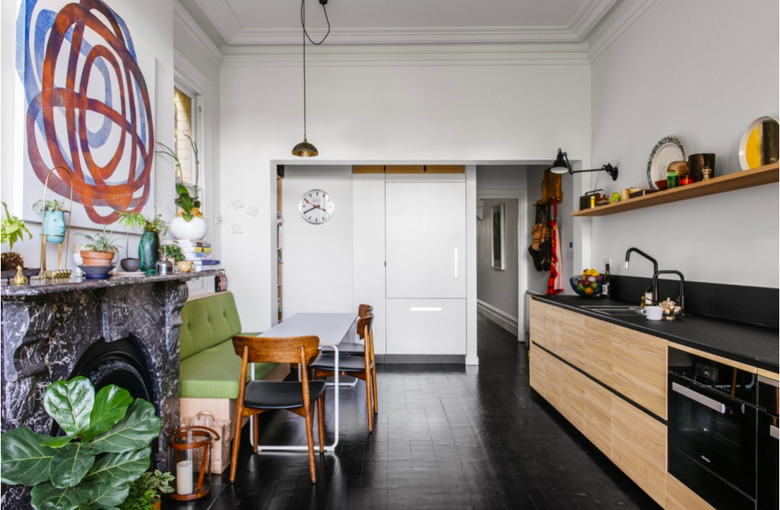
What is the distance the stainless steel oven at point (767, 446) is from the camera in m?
1.44

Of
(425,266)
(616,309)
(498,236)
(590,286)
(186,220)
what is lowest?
(616,309)

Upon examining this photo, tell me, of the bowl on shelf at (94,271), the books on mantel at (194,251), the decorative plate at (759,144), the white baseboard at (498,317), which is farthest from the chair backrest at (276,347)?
the white baseboard at (498,317)

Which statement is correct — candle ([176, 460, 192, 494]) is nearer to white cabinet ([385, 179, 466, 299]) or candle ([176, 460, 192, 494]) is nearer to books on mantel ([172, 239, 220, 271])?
books on mantel ([172, 239, 220, 271])

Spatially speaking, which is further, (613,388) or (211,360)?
(211,360)

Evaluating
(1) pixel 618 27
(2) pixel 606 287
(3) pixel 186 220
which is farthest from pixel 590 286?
(3) pixel 186 220

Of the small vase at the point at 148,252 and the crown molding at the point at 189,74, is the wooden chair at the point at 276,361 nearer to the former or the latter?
the small vase at the point at 148,252

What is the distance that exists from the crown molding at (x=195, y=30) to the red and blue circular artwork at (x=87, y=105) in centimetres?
130

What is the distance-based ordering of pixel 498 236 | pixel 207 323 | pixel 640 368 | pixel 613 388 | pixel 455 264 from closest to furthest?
pixel 640 368
pixel 613 388
pixel 207 323
pixel 455 264
pixel 498 236

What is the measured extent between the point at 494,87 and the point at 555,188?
1571mm

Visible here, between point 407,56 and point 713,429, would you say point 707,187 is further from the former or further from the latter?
point 407,56

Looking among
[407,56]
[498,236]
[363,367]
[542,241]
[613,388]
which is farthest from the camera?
[498,236]

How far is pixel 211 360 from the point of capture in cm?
300

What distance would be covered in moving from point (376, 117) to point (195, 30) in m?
1.72

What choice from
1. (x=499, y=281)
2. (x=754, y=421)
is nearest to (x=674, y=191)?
(x=754, y=421)
